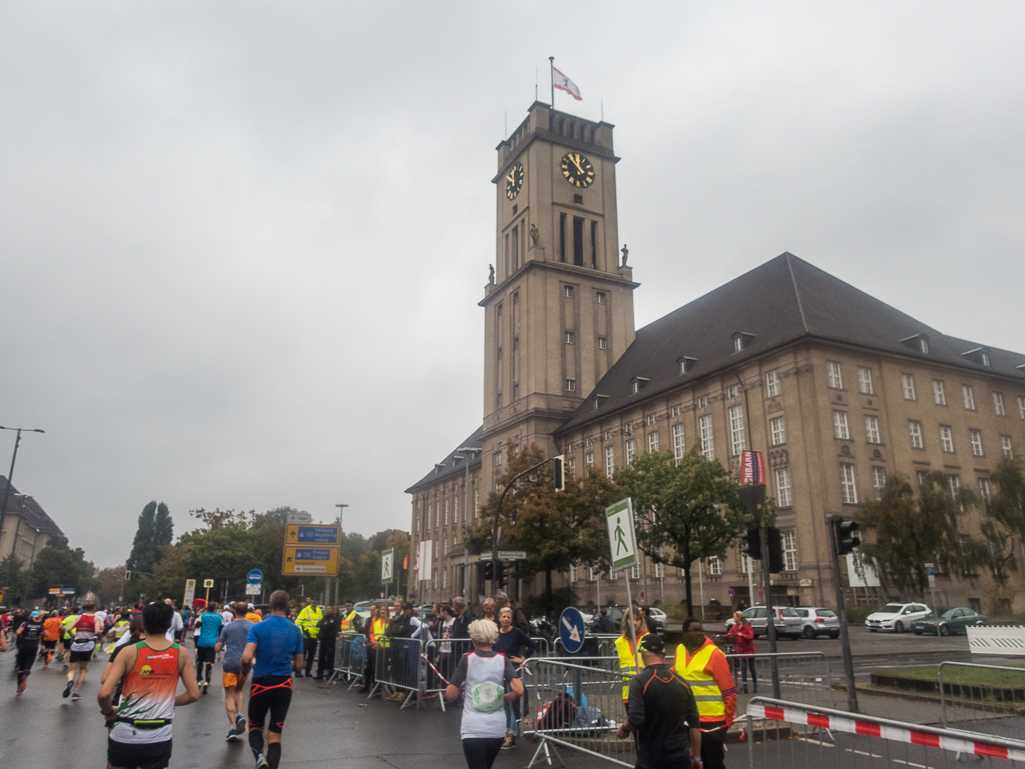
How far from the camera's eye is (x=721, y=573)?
4603 cm

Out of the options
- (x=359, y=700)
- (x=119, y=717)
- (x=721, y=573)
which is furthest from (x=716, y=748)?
(x=721, y=573)

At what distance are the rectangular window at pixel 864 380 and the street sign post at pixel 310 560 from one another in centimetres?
3299

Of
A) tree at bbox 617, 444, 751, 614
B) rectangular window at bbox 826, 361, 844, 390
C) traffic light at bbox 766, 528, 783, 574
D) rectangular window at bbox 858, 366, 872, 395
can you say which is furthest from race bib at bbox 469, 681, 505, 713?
rectangular window at bbox 858, 366, 872, 395

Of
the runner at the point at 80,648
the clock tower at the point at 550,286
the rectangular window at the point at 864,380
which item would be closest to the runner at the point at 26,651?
the runner at the point at 80,648

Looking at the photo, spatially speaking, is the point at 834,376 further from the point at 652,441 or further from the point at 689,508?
the point at 689,508

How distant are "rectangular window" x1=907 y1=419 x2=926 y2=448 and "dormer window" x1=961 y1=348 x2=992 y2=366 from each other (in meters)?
9.00

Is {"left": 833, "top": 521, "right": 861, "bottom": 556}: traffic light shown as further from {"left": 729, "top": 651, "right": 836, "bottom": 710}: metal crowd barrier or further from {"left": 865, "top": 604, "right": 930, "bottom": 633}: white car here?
{"left": 865, "top": 604, "right": 930, "bottom": 633}: white car

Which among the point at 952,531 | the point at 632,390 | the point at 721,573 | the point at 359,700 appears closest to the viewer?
the point at 359,700

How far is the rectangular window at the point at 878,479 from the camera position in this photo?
139 ft

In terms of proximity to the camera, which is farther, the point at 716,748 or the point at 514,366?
the point at 514,366

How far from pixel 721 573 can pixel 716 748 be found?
136 ft

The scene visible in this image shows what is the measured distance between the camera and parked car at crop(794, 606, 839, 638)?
3244 cm

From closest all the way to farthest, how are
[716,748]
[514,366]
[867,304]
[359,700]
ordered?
1. [716,748]
2. [359,700]
3. [867,304]
4. [514,366]

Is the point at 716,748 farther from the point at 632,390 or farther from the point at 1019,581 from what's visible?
the point at 632,390
